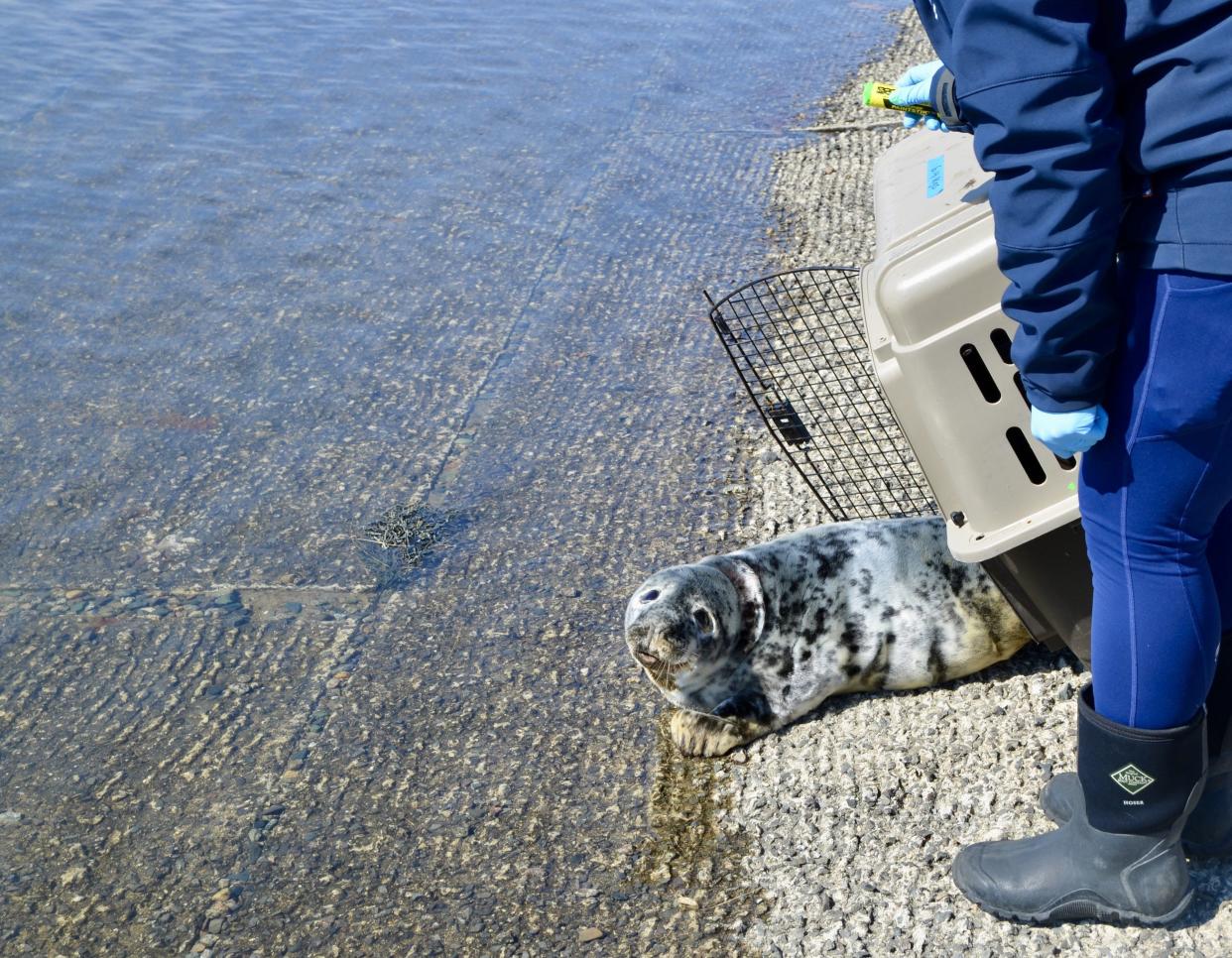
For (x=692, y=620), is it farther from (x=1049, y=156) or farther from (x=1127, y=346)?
(x=1049, y=156)

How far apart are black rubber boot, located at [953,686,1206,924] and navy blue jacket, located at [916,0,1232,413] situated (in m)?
0.69

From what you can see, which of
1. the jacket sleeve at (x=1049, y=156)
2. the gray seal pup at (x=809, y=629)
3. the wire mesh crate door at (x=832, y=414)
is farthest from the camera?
the wire mesh crate door at (x=832, y=414)

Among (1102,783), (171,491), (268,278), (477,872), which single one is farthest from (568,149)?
(1102,783)

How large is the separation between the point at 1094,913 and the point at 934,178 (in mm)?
1594

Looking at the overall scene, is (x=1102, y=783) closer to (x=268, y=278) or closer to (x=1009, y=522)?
(x=1009, y=522)

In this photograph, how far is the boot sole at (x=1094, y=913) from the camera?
2.32 meters

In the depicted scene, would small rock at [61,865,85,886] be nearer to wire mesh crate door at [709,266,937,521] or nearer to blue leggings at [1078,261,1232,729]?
wire mesh crate door at [709,266,937,521]

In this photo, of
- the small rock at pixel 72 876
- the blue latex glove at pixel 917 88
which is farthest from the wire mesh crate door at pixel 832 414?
the small rock at pixel 72 876

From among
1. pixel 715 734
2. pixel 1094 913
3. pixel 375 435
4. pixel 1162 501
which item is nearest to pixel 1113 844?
pixel 1094 913

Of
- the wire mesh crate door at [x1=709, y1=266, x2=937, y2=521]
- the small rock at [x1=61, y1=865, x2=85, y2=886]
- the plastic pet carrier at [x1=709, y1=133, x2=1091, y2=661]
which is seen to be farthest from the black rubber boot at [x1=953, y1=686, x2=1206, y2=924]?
the small rock at [x1=61, y1=865, x2=85, y2=886]

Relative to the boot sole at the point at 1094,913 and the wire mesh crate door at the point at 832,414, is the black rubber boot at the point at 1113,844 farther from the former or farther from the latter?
the wire mesh crate door at the point at 832,414

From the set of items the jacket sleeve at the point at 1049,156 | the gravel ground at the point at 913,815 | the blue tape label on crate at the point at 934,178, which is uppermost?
the jacket sleeve at the point at 1049,156

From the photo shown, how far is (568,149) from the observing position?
24.0 ft

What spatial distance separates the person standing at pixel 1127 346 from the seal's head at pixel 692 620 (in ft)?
3.06
